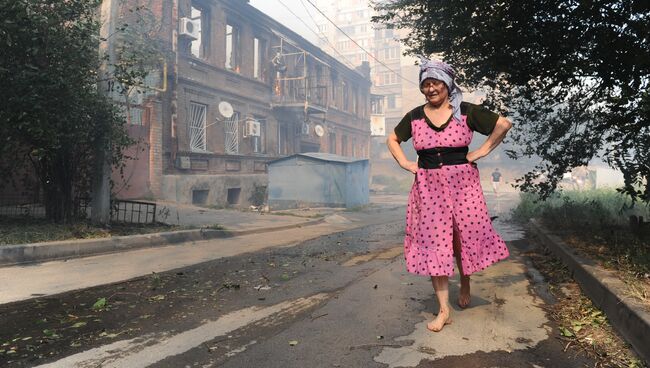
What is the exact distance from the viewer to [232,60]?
2156 centimetres

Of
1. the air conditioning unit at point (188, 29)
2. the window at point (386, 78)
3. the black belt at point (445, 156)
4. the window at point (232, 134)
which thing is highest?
the window at point (386, 78)

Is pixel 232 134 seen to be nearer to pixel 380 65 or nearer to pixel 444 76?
pixel 444 76

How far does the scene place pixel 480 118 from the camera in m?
3.05

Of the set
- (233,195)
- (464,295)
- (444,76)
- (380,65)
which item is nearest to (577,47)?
(444,76)

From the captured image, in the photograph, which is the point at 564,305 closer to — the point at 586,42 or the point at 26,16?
the point at 586,42

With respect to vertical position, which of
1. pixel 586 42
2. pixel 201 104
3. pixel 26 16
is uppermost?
pixel 201 104

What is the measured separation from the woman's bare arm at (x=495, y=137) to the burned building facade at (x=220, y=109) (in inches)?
479

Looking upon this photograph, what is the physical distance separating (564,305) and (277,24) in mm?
23092

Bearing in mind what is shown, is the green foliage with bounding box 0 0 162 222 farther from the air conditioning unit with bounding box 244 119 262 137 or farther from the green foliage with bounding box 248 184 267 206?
the air conditioning unit with bounding box 244 119 262 137

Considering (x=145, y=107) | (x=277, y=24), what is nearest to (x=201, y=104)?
(x=145, y=107)

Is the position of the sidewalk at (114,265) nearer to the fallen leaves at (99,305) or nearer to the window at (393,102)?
the fallen leaves at (99,305)

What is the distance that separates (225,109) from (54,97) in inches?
525

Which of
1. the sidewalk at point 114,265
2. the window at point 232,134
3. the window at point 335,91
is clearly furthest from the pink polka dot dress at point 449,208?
the window at point 335,91

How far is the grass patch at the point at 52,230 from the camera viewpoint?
633 centimetres
